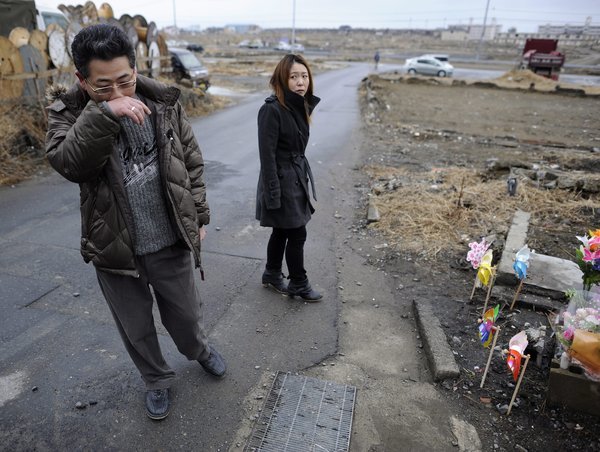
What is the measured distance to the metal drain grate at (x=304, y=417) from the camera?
91.4 inches

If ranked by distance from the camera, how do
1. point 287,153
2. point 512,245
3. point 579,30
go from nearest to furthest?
point 287,153
point 512,245
point 579,30

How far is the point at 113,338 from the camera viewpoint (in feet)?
10.2

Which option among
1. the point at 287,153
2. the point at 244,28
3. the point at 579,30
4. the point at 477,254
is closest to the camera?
the point at 287,153

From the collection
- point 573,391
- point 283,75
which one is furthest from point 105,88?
point 573,391

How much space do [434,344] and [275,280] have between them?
1.49 meters

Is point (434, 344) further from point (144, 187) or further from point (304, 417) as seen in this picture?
point (144, 187)

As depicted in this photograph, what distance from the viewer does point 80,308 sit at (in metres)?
3.45

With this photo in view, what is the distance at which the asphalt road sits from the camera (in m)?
2.37

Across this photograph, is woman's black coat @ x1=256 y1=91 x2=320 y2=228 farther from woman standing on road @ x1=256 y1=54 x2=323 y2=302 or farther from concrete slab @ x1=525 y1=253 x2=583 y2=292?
concrete slab @ x1=525 y1=253 x2=583 y2=292

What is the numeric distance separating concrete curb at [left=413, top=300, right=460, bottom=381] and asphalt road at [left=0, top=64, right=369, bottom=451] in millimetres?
689

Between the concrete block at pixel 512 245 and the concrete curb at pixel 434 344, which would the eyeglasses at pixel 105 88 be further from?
the concrete block at pixel 512 245

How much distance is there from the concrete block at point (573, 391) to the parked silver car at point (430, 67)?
3093cm

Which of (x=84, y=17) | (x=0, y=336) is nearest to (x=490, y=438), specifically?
(x=0, y=336)

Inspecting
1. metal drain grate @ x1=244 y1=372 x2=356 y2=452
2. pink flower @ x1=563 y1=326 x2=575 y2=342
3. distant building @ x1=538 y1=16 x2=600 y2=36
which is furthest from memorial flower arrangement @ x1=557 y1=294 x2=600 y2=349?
distant building @ x1=538 y1=16 x2=600 y2=36
